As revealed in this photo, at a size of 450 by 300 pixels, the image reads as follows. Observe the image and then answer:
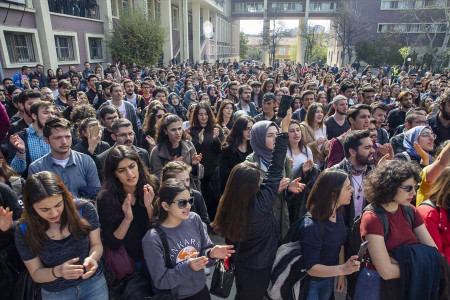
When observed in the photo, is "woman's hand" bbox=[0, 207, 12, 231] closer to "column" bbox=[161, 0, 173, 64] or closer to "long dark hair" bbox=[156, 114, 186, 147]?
"long dark hair" bbox=[156, 114, 186, 147]

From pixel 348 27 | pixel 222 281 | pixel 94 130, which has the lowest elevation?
pixel 222 281

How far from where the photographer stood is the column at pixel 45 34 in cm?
1272

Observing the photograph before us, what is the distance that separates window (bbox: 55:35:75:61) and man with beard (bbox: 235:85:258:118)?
12.1 m

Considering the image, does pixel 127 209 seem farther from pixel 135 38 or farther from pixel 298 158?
pixel 135 38

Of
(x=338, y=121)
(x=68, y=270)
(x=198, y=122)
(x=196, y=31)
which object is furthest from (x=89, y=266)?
(x=196, y=31)

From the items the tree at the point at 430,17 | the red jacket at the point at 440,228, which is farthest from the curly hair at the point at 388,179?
the tree at the point at 430,17

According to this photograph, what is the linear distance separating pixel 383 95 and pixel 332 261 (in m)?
7.14

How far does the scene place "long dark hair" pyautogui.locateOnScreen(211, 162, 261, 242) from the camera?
2197 mm

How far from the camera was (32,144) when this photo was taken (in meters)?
3.50

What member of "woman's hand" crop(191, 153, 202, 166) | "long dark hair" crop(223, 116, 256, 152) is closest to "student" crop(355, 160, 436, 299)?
A: "long dark hair" crop(223, 116, 256, 152)

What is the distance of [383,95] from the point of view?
26.4 feet

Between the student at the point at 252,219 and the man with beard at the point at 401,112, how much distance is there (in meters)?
4.54

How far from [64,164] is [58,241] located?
987mm

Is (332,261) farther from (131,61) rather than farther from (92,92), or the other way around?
(131,61)
